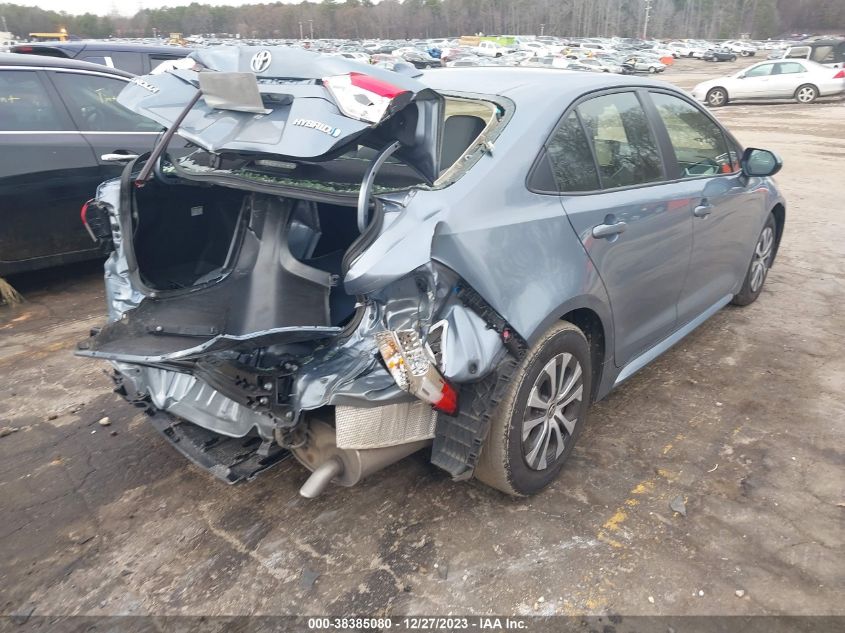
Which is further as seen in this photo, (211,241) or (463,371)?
(211,241)

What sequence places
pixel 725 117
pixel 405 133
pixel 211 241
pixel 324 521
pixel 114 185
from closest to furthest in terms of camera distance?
pixel 405 133 → pixel 324 521 → pixel 114 185 → pixel 211 241 → pixel 725 117

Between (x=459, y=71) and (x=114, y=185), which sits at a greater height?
(x=459, y=71)

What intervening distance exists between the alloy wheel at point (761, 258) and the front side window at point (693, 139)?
3.04 ft

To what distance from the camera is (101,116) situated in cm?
541

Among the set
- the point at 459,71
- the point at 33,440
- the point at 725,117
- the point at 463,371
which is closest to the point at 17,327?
the point at 33,440

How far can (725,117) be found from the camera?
1836 centimetres

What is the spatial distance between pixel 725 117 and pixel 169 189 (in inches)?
737

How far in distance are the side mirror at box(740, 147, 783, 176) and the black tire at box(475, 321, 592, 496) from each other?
7.08 ft

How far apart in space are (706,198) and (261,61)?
8.27 ft

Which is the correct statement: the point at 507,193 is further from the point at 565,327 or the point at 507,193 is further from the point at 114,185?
the point at 114,185

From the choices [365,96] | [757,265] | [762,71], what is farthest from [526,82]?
[762,71]

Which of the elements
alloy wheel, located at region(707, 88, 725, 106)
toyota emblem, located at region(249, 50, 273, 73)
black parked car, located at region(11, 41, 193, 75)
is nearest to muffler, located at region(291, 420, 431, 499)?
toyota emblem, located at region(249, 50, 273, 73)

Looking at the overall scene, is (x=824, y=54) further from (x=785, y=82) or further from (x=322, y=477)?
(x=322, y=477)

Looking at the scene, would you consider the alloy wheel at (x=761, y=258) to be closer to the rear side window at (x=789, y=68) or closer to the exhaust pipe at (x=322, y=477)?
the exhaust pipe at (x=322, y=477)
